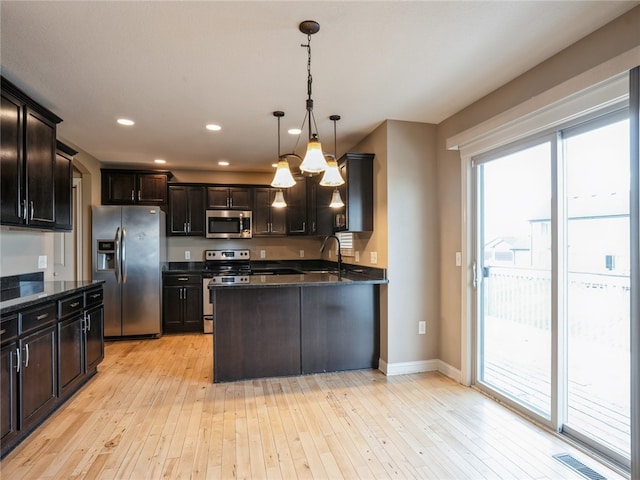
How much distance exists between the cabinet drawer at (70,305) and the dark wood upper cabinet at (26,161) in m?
0.66

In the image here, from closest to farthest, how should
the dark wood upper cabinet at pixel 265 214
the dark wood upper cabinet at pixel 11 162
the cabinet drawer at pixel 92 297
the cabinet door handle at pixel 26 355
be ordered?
1. the cabinet door handle at pixel 26 355
2. the dark wood upper cabinet at pixel 11 162
3. the cabinet drawer at pixel 92 297
4. the dark wood upper cabinet at pixel 265 214

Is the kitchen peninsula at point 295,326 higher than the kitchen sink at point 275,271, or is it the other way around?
the kitchen sink at point 275,271

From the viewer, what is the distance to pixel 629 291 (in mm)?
1996

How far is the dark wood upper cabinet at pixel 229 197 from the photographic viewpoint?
5543mm

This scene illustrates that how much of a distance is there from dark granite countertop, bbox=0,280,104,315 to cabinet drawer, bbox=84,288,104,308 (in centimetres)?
7

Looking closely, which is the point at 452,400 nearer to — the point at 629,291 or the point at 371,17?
the point at 629,291

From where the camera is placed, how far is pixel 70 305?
2863mm

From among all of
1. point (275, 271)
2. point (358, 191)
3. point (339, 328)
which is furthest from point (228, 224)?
point (339, 328)

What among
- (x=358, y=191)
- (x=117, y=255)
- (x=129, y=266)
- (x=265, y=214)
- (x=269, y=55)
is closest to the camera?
(x=269, y=55)

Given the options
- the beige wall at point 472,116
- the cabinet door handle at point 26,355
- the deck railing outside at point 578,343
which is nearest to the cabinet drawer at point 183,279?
the cabinet door handle at point 26,355

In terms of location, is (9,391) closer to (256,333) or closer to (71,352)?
(71,352)

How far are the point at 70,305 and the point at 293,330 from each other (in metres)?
1.89

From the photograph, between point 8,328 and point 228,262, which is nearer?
point 8,328

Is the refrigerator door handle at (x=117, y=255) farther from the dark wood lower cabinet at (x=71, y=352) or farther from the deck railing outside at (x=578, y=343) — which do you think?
the deck railing outside at (x=578, y=343)
